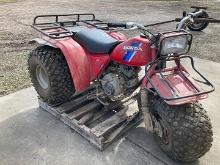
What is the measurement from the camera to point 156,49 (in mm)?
3322

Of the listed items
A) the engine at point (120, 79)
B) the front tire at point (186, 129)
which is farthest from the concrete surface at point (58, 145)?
the engine at point (120, 79)

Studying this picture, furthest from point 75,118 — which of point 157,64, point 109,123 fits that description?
point 157,64

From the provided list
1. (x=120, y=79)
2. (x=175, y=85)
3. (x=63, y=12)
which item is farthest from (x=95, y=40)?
(x=63, y=12)

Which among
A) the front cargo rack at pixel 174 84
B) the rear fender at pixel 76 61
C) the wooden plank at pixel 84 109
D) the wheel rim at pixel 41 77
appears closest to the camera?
the front cargo rack at pixel 174 84

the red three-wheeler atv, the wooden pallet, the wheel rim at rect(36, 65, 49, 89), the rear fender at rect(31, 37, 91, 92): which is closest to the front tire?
the red three-wheeler atv

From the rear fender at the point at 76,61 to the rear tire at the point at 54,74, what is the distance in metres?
0.21

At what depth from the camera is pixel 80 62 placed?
152 inches

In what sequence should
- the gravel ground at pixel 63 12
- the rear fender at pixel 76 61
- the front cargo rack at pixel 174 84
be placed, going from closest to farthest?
the front cargo rack at pixel 174 84, the rear fender at pixel 76 61, the gravel ground at pixel 63 12


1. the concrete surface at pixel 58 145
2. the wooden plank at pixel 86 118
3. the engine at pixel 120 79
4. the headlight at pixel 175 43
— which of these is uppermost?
the headlight at pixel 175 43

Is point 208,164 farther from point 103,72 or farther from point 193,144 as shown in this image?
point 103,72

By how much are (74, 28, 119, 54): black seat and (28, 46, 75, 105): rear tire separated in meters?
0.36

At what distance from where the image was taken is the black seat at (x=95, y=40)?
3.80m

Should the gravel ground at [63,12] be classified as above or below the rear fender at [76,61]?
below

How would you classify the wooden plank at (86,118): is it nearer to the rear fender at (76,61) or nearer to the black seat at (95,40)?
the rear fender at (76,61)
